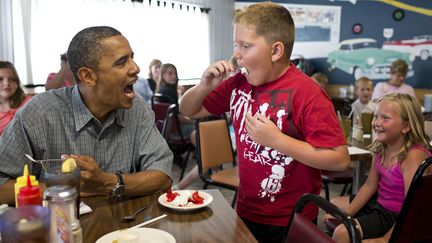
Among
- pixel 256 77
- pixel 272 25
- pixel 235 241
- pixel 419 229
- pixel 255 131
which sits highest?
pixel 272 25

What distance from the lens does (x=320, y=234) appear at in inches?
43.2

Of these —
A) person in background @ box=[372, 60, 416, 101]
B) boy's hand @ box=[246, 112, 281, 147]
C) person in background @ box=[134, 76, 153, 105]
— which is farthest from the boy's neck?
person in background @ box=[372, 60, 416, 101]

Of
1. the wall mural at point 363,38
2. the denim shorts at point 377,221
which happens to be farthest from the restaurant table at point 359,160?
the wall mural at point 363,38

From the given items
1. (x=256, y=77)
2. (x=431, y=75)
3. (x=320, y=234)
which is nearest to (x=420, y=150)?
(x=256, y=77)

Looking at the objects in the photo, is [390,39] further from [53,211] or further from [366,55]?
[53,211]

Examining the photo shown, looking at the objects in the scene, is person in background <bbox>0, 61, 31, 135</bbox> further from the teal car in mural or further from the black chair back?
the teal car in mural

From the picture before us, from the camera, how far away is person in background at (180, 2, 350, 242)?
1.41 meters

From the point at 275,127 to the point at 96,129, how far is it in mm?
679

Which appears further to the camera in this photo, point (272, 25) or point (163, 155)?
point (163, 155)

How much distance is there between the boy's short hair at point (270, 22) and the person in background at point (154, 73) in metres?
4.42

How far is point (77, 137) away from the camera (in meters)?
1.55

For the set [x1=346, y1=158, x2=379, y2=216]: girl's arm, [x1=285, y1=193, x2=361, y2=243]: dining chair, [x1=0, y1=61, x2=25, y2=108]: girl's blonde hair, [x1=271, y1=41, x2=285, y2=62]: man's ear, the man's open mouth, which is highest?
[x1=271, y1=41, x2=285, y2=62]: man's ear

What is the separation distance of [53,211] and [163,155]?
772mm

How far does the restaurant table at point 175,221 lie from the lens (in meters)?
1.17
